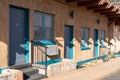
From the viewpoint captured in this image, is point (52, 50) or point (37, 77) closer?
point (37, 77)

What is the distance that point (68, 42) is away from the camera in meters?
14.3

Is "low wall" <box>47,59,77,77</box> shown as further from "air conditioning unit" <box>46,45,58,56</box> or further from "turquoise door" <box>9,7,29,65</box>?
"turquoise door" <box>9,7,29,65</box>

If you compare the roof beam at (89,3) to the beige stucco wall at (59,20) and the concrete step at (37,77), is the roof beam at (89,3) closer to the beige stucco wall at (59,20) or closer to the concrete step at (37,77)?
the beige stucco wall at (59,20)

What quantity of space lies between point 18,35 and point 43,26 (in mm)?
2004

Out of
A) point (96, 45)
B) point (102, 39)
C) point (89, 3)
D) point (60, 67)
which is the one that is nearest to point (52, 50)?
point (60, 67)

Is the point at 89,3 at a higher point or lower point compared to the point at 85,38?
higher

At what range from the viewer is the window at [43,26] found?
10950 millimetres

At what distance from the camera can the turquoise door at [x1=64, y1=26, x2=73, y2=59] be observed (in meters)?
13.9

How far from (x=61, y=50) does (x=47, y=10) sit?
2.36 meters

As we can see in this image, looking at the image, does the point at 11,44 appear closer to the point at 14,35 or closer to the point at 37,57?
the point at 14,35

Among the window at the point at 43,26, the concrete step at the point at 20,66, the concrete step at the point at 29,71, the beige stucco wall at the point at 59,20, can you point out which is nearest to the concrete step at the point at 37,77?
the concrete step at the point at 29,71

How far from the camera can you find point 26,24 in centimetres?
1023

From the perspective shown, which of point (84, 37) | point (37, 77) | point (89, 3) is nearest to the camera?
point (37, 77)

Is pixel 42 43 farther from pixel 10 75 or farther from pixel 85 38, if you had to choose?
pixel 85 38
